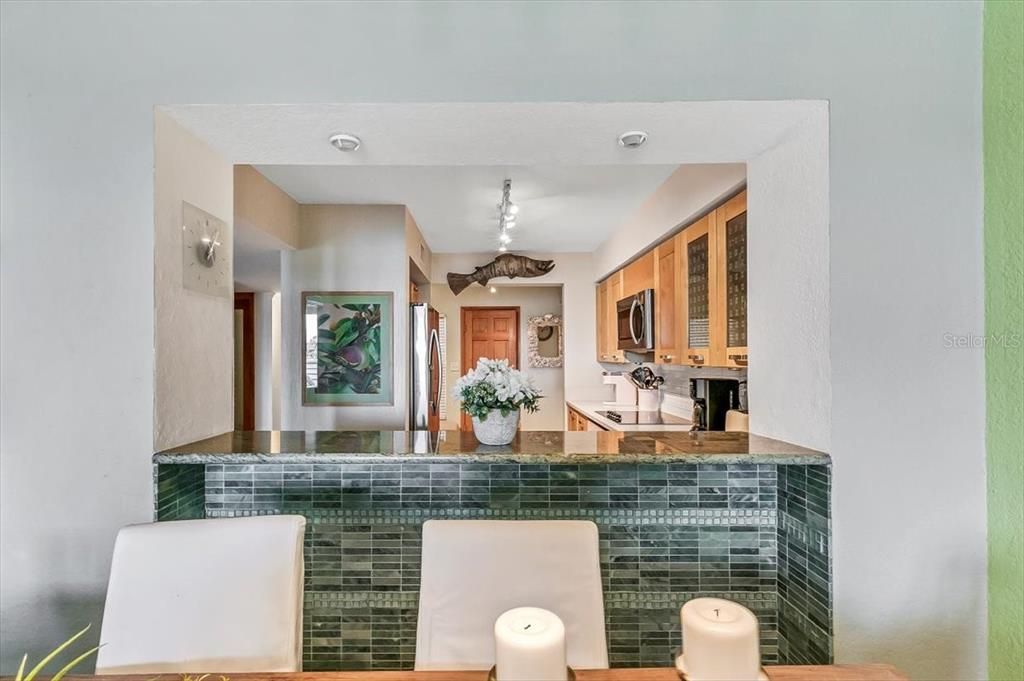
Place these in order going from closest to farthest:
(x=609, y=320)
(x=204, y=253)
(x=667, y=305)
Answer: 1. (x=204, y=253)
2. (x=667, y=305)
3. (x=609, y=320)

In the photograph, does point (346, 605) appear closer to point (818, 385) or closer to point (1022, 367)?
point (818, 385)

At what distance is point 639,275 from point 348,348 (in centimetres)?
213

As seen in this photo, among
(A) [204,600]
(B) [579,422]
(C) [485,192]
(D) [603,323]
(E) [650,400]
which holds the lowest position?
(B) [579,422]

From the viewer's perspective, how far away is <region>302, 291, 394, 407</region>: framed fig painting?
353 centimetres

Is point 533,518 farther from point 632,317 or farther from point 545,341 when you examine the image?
point 545,341

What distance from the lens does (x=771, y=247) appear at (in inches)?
70.1

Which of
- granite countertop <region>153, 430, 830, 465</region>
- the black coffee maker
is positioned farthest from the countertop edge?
the black coffee maker

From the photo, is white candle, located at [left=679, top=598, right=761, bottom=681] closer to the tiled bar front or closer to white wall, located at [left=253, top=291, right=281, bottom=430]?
the tiled bar front

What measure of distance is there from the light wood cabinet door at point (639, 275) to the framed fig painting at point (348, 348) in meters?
1.77

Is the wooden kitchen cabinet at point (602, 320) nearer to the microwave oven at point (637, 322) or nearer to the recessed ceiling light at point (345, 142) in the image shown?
the microwave oven at point (637, 322)

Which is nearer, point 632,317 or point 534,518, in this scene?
point 534,518

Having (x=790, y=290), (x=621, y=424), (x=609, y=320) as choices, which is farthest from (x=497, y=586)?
(x=609, y=320)

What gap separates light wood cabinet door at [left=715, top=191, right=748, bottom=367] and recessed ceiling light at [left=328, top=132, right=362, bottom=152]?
1615mm

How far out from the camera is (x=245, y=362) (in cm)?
607
